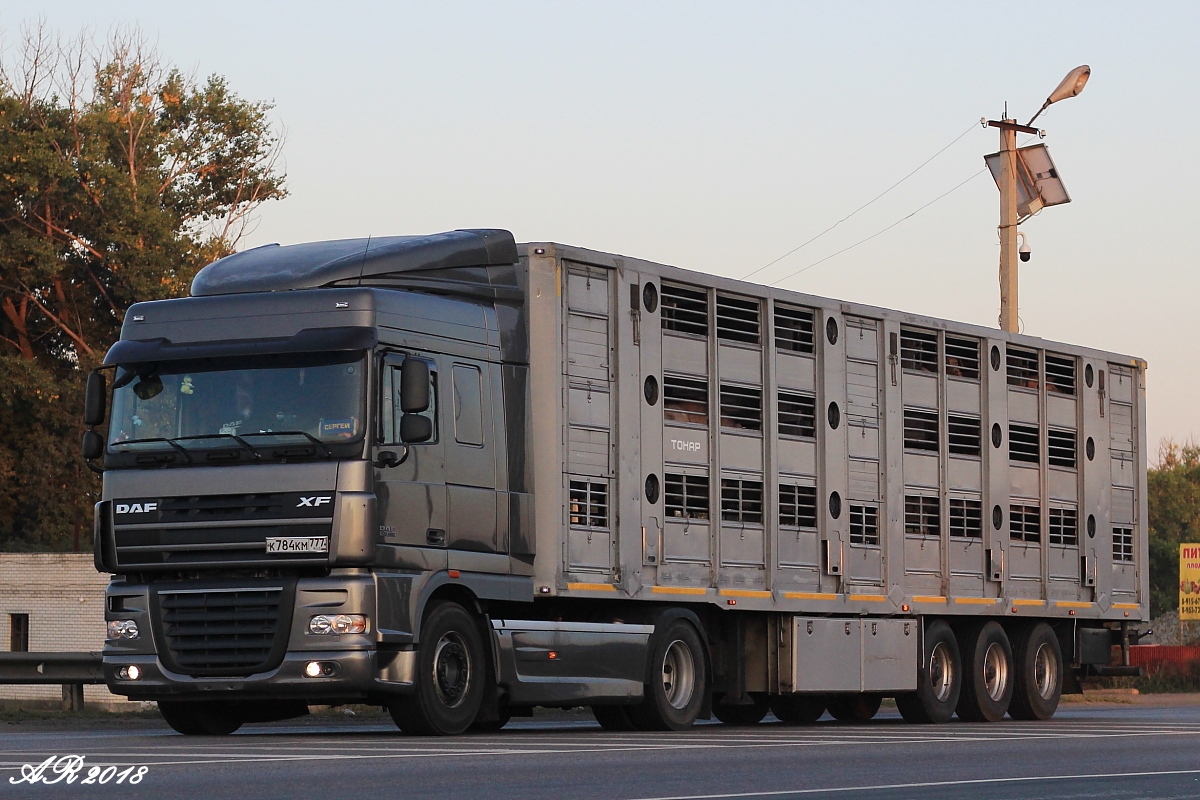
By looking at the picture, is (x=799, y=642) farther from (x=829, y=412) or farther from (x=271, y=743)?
(x=271, y=743)

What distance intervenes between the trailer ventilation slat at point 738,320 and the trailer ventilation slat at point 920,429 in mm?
2681

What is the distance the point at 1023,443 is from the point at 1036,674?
2596 millimetres

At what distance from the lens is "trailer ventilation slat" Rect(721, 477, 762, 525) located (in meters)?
18.9

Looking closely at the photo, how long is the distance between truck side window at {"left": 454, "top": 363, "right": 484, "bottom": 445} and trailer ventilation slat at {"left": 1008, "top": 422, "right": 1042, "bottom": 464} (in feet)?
27.3

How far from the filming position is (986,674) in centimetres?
2227

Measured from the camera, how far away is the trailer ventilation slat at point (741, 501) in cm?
1889

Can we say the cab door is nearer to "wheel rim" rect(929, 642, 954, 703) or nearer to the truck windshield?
the truck windshield

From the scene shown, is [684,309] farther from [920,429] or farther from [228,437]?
[228,437]

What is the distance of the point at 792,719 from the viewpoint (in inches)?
878

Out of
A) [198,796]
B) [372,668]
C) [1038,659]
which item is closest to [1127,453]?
[1038,659]

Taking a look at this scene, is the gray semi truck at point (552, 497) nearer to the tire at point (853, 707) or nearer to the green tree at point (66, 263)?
the tire at point (853, 707)

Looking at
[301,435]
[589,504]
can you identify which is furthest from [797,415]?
[301,435]

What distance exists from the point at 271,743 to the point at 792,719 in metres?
8.95

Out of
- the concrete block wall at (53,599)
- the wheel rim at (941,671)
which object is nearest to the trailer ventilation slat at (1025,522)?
the wheel rim at (941,671)
